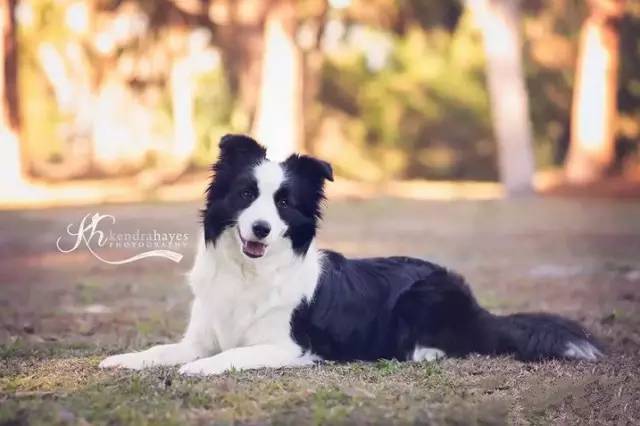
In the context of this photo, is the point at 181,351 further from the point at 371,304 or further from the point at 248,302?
the point at 371,304

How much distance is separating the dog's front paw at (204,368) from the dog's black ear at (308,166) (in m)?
1.10

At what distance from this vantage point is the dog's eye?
502 centimetres

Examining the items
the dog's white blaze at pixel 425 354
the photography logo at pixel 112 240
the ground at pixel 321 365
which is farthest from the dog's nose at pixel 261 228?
the photography logo at pixel 112 240

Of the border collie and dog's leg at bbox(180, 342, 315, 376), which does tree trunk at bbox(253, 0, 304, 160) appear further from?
dog's leg at bbox(180, 342, 315, 376)

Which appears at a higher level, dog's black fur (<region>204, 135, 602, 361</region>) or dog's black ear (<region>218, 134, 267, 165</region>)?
dog's black ear (<region>218, 134, 267, 165</region>)

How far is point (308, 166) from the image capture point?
5254mm

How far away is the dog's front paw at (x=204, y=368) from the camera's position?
15.9ft

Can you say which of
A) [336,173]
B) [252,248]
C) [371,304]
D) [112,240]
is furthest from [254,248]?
[336,173]

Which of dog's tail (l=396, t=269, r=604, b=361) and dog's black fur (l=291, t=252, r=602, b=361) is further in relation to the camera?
dog's tail (l=396, t=269, r=604, b=361)

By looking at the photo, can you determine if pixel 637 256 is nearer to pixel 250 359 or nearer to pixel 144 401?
pixel 250 359

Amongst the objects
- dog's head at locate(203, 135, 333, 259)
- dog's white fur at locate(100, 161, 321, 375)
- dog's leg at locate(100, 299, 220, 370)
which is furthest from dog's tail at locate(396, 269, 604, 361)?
dog's leg at locate(100, 299, 220, 370)

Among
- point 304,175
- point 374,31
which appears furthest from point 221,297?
point 374,31

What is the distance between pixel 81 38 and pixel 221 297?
24723mm

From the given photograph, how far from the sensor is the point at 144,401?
4293 mm
